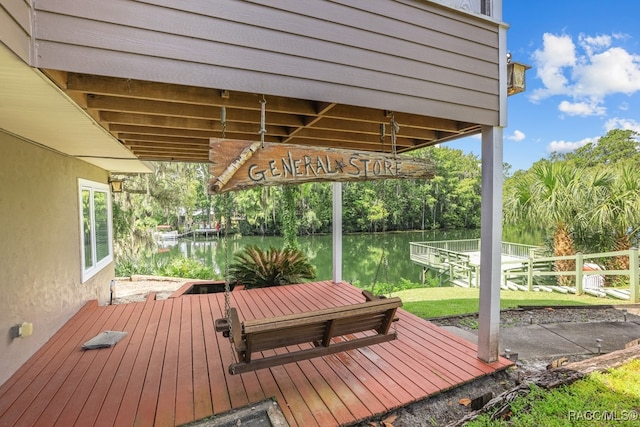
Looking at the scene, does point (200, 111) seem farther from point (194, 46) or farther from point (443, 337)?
point (443, 337)

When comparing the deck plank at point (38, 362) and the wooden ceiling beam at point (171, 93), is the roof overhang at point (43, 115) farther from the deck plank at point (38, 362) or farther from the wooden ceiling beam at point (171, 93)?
the deck plank at point (38, 362)

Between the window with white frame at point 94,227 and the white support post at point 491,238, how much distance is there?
5210 mm

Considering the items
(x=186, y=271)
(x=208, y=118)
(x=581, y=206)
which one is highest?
(x=208, y=118)

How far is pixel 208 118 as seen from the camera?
282cm

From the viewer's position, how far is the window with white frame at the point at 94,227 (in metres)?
4.63

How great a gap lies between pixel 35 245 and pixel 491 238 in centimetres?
447

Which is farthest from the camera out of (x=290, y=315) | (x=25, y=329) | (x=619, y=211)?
(x=619, y=211)

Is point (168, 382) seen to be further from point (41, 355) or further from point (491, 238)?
point (491, 238)

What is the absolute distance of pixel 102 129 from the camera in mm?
2832

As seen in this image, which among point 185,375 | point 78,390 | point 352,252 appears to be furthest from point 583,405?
point 352,252

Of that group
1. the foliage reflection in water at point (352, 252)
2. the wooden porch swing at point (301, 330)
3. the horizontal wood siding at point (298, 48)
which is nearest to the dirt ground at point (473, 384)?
the wooden porch swing at point (301, 330)

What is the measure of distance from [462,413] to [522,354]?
1.57 metres

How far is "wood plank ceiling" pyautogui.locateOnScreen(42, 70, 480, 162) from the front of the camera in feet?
7.18

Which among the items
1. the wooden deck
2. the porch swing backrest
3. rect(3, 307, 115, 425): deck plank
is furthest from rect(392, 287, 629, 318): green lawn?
rect(3, 307, 115, 425): deck plank
